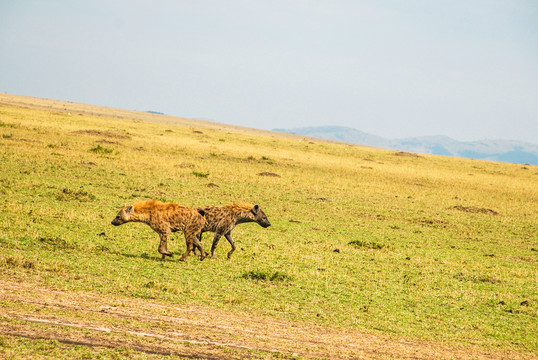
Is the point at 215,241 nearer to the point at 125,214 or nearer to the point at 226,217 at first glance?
the point at 226,217

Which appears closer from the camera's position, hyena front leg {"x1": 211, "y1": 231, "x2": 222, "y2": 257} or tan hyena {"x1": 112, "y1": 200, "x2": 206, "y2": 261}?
tan hyena {"x1": 112, "y1": 200, "x2": 206, "y2": 261}

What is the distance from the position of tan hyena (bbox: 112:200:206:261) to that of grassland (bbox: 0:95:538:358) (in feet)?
2.48

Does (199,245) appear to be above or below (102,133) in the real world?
below

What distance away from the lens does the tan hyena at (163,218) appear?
40.6 ft

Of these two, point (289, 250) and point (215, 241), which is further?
point (289, 250)

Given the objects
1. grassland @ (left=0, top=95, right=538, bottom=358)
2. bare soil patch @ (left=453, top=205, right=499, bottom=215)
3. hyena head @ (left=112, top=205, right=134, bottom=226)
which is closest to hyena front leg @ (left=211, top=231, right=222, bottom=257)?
grassland @ (left=0, top=95, right=538, bottom=358)

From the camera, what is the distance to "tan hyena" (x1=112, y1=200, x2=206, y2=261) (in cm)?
1238

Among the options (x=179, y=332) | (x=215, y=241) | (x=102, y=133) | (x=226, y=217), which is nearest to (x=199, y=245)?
(x=215, y=241)

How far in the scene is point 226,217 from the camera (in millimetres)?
13531

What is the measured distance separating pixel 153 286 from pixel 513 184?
3955 cm

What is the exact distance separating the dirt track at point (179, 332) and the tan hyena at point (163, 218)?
3.10 metres

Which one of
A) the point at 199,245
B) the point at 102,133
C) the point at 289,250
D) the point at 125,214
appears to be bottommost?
the point at 289,250

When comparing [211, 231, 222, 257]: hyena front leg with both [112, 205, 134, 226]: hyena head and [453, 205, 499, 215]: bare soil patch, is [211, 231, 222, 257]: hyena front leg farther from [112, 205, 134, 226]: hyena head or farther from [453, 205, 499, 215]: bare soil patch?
[453, 205, 499, 215]: bare soil patch

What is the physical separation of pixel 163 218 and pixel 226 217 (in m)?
1.77
